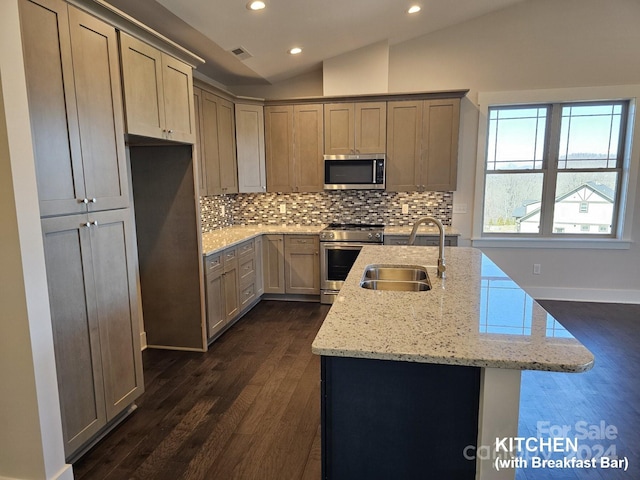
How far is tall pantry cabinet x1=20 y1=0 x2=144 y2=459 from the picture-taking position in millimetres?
1705

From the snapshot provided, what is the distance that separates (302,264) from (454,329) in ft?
10.3

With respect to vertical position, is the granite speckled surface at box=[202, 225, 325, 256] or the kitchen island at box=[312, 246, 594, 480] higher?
the granite speckled surface at box=[202, 225, 325, 256]

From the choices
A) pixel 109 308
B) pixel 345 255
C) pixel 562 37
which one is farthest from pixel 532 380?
pixel 562 37

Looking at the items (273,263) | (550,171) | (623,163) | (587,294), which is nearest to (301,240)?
(273,263)

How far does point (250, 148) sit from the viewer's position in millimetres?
4520

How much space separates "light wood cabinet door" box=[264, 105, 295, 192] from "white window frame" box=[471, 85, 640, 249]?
2.27 metres

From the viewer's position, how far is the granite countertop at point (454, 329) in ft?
3.85

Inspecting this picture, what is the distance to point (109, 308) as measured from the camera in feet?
7.05

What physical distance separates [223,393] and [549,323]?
2080mm

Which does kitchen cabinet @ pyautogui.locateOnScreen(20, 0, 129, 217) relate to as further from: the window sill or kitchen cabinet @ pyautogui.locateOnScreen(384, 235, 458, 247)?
the window sill

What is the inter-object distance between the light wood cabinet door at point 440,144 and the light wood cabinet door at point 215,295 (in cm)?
252

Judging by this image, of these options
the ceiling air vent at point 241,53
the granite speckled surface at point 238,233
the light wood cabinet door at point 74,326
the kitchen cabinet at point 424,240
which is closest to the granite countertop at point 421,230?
the kitchen cabinet at point 424,240

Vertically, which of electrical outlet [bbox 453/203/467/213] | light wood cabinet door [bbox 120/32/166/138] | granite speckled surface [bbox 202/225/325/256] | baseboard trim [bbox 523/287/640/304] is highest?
light wood cabinet door [bbox 120/32/166/138]

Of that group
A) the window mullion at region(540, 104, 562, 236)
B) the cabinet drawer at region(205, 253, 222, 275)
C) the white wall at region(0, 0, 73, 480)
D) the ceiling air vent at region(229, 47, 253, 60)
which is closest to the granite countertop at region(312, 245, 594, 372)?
the white wall at region(0, 0, 73, 480)
